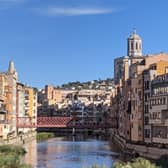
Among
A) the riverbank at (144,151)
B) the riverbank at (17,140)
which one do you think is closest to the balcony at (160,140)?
the riverbank at (144,151)

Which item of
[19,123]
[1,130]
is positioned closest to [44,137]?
[19,123]

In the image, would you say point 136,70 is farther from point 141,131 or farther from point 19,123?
point 19,123

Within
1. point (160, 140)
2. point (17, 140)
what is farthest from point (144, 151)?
point (17, 140)

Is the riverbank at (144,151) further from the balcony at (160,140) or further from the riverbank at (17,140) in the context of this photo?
the riverbank at (17,140)

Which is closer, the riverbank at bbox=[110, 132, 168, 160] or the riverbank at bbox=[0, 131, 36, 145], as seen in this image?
the riverbank at bbox=[110, 132, 168, 160]

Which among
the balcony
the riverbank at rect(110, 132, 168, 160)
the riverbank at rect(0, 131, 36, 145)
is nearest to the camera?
the riverbank at rect(110, 132, 168, 160)

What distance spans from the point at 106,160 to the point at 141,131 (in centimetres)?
879

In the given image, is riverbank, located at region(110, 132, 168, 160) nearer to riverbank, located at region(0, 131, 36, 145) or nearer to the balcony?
the balcony

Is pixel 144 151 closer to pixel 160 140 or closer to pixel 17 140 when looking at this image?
pixel 160 140

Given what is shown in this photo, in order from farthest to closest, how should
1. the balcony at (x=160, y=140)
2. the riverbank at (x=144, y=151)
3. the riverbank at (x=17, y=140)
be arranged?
the riverbank at (x=17, y=140) < the balcony at (x=160, y=140) < the riverbank at (x=144, y=151)

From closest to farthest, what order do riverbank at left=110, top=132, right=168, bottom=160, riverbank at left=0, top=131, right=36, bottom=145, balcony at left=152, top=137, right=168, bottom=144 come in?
riverbank at left=110, top=132, right=168, bottom=160, balcony at left=152, top=137, right=168, bottom=144, riverbank at left=0, top=131, right=36, bottom=145

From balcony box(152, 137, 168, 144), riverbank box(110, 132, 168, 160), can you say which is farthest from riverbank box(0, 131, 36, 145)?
balcony box(152, 137, 168, 144)

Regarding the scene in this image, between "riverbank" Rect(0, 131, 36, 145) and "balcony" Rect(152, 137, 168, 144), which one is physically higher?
"balcony" Rect(152, 137, 168, 144)

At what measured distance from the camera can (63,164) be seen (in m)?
77.4
